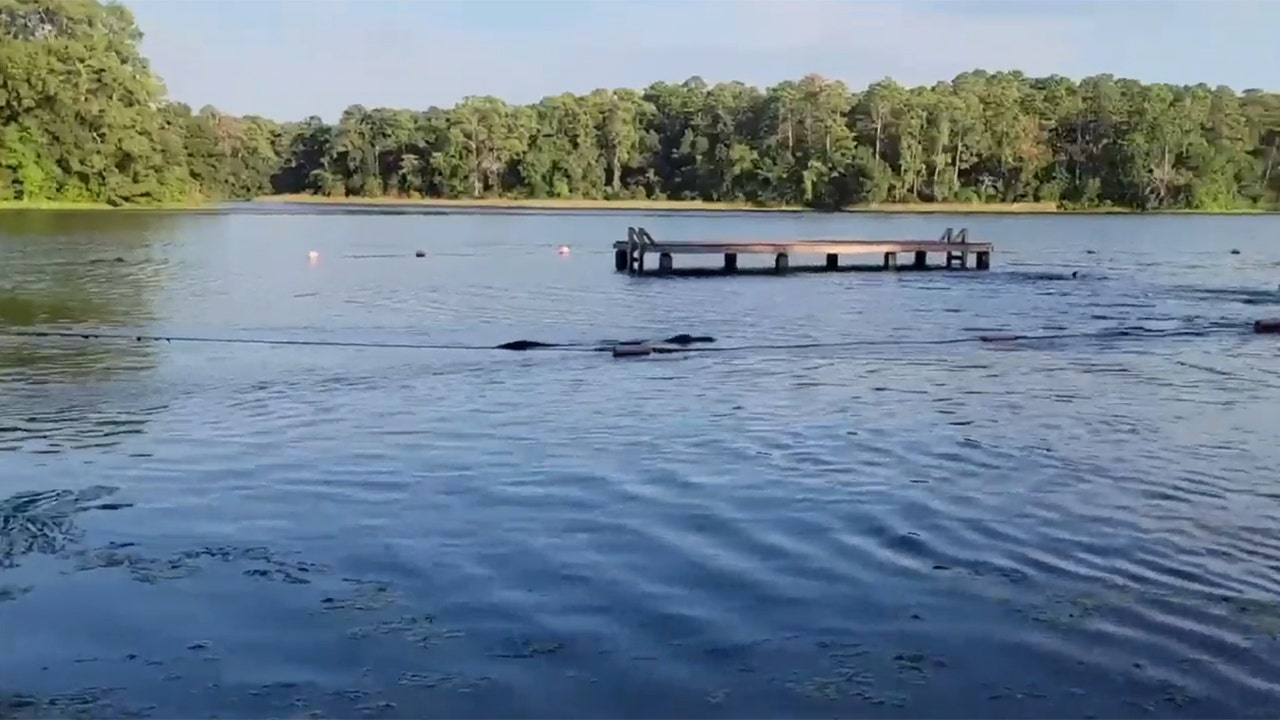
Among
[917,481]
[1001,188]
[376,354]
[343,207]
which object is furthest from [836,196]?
[917,481]

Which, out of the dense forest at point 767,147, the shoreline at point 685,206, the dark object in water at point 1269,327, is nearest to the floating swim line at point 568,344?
the dark object in water at point 1269,327

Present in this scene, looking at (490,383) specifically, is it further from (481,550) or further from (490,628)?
(490,628)

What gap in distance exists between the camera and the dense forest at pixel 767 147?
4643 inches

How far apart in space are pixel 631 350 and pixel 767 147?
10496 centimetres

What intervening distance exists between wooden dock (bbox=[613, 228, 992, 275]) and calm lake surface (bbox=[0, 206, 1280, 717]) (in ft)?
62.5

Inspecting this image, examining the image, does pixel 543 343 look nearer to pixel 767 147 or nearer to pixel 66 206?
pixel 66 206

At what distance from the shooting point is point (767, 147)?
408ft

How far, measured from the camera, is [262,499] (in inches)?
468

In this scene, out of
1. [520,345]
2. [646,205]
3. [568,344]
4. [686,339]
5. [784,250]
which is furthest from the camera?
[646,205]

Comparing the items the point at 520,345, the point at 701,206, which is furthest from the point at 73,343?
the point at 701,206

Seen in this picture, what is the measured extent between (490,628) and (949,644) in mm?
2905

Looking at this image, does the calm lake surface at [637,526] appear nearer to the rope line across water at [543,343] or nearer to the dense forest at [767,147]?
the rope line across water at [543,343]

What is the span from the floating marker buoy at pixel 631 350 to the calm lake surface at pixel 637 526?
0.69 metres

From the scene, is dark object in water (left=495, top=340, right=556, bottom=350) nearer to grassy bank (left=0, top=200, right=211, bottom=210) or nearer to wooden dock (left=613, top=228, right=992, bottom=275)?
wooden dock (left=613, top=228, right=992, bottom=275)
